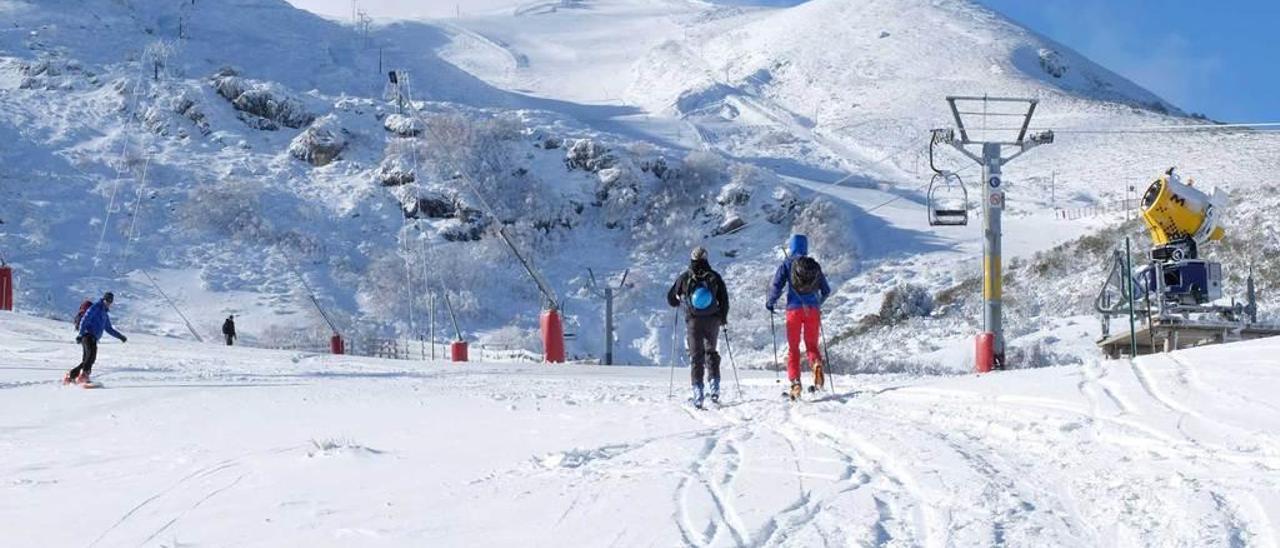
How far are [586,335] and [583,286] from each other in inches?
225

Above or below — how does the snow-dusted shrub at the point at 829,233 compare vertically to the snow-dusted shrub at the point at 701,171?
below

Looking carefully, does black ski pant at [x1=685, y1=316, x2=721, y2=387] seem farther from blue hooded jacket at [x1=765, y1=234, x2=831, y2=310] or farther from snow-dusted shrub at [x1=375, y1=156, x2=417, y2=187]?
snow-dusted shrub at [x1=375, y1=156, x2=417, y2=187]

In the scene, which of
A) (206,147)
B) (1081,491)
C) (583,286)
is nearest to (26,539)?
(1081,491)

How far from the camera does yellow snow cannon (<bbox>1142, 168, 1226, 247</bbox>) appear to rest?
57.5 feet

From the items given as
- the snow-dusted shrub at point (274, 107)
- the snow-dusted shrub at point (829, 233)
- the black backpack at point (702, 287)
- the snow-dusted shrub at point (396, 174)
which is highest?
the snow-dusted shrub at point (274, 107)

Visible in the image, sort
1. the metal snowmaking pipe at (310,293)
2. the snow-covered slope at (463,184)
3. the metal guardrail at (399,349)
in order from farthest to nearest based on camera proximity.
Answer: the snow-covered slope at (463,184) → the metal snowmaking pipe at (310,293) → the metal guardrail at (399,349)

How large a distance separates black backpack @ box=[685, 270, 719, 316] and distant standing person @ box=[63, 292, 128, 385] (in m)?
8.10

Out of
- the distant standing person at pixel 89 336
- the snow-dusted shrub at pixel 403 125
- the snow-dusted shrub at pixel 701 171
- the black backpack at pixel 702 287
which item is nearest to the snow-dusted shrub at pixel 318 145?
the snow-dusted shrub at pixel 403 125

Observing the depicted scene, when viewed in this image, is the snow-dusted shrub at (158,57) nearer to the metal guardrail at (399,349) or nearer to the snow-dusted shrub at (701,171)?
the snow-dusted shrub at (701,171)

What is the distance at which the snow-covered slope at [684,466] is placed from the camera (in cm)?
507

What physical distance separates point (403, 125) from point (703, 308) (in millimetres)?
49838

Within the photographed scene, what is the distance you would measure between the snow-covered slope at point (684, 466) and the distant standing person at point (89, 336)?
3680 mm

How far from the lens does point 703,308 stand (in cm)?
1167

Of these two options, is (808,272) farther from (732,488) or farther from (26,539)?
(26,539)
